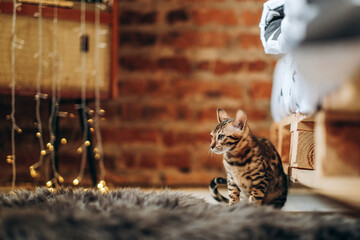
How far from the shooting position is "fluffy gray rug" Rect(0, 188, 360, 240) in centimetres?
57

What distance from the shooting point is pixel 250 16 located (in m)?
1.76

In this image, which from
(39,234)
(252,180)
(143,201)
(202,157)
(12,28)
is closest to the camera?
(39,234)

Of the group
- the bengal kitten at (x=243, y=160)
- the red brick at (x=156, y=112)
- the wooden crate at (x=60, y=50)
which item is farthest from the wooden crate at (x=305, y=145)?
the red brick at (x=156, y=112)

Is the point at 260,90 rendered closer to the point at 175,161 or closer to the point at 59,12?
the point at 175,161

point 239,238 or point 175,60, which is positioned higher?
point 175,60

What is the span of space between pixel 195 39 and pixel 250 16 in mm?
316

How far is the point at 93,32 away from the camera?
1.23 m

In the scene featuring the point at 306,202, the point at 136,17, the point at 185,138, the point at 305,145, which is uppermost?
the point at 136,17

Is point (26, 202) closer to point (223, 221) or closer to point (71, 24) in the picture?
point (223, 221)

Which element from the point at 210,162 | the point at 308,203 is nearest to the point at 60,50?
the point at 210,162

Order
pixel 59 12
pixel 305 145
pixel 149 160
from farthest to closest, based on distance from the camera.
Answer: pixel 149 160 → pixel 59 12 → pixel 305 145

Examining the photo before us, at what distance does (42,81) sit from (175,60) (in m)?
0.76

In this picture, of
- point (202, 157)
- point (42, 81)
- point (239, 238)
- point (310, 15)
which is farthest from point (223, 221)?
point (202, 157)

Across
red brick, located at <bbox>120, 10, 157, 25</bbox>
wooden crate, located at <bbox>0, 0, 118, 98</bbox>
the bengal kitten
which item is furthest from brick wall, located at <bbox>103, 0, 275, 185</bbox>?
the bengal kitten
